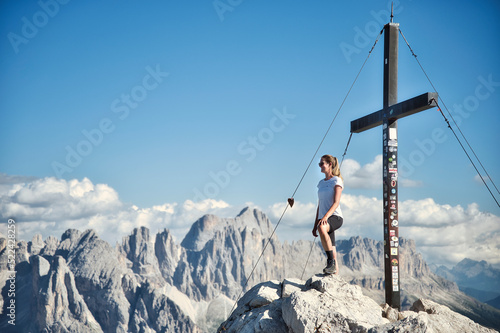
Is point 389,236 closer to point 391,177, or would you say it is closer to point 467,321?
point 391,177

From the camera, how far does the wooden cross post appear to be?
13039mm

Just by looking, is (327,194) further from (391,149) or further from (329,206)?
(391,149)

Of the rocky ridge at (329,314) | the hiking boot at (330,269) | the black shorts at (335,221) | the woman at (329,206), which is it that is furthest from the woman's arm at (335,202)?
the rocky ridge at (329,314)

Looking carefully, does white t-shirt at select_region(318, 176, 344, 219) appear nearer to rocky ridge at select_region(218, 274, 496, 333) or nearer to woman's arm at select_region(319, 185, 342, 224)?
woman's arm at select_region(319, 185, 342, 224)

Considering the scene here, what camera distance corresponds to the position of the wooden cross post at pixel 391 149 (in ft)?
42.8

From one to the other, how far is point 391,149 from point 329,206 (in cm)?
304

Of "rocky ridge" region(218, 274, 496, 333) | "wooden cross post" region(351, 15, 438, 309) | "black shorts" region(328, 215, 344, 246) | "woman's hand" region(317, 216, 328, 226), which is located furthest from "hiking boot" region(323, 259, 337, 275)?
"wooden cross post" region(351, 15, 438, 309)

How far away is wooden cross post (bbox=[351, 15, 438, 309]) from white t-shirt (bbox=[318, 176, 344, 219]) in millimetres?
2173

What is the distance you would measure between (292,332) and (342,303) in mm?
1339

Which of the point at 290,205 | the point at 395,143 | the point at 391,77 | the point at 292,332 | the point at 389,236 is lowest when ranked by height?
the point at 292,332

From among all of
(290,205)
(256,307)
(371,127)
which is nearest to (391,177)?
(371,127)

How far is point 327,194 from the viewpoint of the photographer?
1188cm

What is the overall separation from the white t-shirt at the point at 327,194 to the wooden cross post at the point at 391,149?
7.13 feet

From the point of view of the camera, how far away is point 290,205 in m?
13.7
